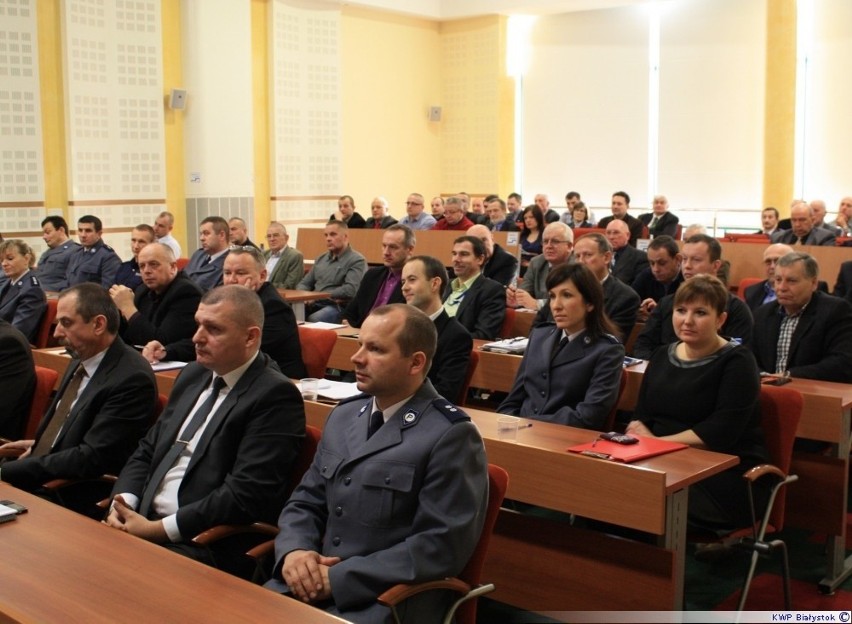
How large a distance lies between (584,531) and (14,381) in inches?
96.5

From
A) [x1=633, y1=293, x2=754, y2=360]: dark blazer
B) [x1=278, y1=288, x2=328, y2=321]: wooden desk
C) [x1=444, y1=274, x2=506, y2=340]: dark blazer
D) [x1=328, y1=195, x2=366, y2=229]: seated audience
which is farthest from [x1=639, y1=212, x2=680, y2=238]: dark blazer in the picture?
[x1=633, y1=293, x2=754, y2=360]: dark blazer

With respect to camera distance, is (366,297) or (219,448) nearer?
(219,448)

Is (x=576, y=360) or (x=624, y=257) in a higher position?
(x=624, y=257)

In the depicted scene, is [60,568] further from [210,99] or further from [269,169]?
[269,169]

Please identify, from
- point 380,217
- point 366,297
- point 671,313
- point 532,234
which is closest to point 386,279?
point 366,297

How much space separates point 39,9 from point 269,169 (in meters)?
3.94

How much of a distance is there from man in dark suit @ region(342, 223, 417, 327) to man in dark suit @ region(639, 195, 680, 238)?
7671mm

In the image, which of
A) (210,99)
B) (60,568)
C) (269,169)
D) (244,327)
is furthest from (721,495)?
(269,169)

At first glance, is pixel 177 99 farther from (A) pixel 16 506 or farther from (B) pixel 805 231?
(A) pixel 16 506

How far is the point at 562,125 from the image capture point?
54.5 feet

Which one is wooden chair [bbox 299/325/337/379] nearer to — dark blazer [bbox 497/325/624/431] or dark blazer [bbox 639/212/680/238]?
dark blazer [bbox 497/325/624/431]

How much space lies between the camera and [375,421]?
2.68m

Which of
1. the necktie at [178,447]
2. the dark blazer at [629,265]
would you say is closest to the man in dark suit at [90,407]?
the necktie at [178,447]

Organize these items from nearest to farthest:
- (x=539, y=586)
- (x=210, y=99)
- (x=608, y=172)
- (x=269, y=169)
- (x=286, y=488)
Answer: (x=286, y=488) < (x=539, y=586) < (x=210, y=99) < (x=269, y=169) < (x=608, y=172)
